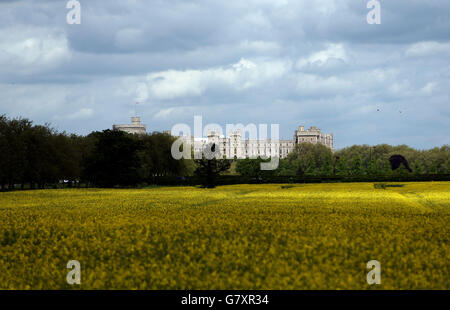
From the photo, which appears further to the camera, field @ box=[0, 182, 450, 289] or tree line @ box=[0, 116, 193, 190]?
tree line @ box=[0, 116, 193, 190]

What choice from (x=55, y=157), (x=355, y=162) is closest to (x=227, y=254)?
(x=55, y=157)

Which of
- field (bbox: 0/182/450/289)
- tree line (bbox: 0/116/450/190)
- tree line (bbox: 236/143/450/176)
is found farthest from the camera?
tree line (bbox: 236/143/450/176)

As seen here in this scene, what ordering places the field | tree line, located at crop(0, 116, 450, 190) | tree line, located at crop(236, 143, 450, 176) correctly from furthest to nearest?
tree line, located at crop(236, 143, 450, 176) → tree line, located at crop(0, 116, 450, 190) → the field

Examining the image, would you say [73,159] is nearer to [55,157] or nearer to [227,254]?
[55,157]

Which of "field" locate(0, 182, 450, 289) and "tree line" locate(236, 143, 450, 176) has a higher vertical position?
"tree line" locate(236, 143, 450, 176)

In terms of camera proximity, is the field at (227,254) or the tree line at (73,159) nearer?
the field at (227,254)

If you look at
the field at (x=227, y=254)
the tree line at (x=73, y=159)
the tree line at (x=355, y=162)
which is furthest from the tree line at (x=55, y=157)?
the field at (x=227, y=254)

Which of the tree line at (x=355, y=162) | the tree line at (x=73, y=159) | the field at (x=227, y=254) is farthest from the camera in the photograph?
the tree line at (x=355, y=162)

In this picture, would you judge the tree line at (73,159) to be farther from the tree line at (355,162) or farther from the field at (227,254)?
the field at (227,254)

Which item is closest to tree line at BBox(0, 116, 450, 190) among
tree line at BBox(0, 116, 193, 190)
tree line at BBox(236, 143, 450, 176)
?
tree line at BBox(0, 116, 193, 190)

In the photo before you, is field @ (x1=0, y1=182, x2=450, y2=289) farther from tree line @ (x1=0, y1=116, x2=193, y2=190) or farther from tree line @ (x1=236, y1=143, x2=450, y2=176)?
tree line @ (x1=236, y1=143, x2=450, y2=176)

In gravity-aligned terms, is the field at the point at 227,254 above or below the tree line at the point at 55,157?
below
